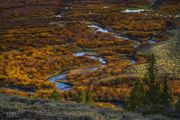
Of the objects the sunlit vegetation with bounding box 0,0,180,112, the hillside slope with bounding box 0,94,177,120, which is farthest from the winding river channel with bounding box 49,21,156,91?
the hillside slope with bounding box 0,94,177,120

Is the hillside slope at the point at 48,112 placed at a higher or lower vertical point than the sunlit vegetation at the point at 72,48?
higher

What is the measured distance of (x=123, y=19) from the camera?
171625 mm

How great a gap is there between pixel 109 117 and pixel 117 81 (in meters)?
65.4

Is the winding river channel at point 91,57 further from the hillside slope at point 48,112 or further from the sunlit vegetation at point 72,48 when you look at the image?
the hillside slope at point 48,112

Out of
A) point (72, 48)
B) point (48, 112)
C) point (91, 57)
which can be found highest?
point (48, 112)

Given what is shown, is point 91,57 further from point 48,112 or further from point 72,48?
point 48,112

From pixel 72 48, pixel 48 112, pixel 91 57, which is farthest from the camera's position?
pixel 72 48

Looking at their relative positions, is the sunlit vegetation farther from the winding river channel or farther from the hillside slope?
the hillside slope

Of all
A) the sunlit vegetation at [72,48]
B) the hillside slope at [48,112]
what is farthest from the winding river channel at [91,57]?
the hillside slope at [48,112]

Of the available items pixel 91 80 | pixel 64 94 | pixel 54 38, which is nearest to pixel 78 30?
pixel 54 38

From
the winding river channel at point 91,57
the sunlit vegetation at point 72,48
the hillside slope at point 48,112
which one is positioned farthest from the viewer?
the winding river channel at point 91,57

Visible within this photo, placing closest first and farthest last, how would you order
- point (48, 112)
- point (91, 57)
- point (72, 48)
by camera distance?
point (48, 112)
point (91, 57)
point (72, 48)

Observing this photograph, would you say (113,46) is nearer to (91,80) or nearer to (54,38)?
(54,38)

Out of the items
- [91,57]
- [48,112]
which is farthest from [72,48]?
[48,112]
